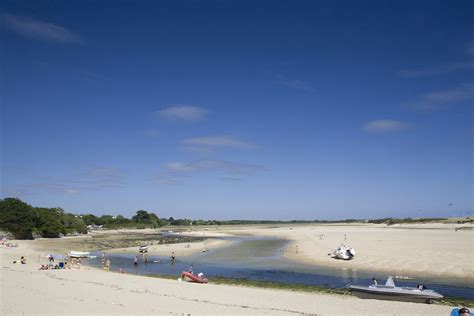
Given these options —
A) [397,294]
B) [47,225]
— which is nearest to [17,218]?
[47,225]

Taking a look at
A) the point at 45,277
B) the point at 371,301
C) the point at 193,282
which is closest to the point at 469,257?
the point at 371,301

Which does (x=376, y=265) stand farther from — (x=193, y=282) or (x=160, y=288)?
(x=160, y=288)

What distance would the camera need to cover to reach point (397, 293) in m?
21.0

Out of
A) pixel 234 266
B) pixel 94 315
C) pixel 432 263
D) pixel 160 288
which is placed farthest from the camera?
pixel 234 266

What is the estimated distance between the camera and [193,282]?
26812 mm

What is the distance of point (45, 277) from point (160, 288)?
32.1 feet

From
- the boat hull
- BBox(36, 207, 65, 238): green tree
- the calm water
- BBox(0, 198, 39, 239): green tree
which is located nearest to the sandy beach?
the boat hull

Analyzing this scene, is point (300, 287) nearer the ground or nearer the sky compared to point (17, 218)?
nearer the ground

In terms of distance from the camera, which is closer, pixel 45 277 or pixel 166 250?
pixel 45 277

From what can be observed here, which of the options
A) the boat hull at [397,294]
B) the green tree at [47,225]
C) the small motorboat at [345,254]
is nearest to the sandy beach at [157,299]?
the boat hull at [397,294]

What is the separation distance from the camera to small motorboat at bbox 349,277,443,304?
66.6 ft

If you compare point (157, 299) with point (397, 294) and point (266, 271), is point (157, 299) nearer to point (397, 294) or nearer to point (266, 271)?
point (397, 294)

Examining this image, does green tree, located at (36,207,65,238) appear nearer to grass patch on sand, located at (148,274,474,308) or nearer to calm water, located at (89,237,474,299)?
calm water, located at (89,237,474,299)

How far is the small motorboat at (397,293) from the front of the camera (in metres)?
20.3
